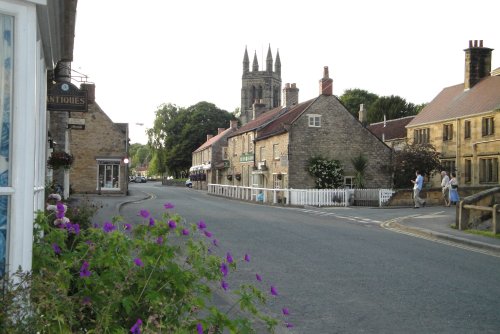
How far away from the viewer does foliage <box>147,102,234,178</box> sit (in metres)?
89.0

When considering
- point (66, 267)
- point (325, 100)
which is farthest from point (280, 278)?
point (325, 100)

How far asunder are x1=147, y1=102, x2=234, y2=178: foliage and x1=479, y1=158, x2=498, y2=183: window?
54.4m

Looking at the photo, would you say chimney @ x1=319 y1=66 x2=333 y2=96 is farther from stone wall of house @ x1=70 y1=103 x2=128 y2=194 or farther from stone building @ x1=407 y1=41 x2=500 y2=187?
stone wall of house @ x1=70 y1=103 x2=128 y2=194

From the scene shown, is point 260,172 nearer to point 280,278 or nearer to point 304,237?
point 304,237

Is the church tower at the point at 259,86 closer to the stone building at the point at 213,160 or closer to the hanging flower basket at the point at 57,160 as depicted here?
the stone building at the point at 213,160

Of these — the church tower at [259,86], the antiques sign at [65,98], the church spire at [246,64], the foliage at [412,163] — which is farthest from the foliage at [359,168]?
the church spire at [246,64]

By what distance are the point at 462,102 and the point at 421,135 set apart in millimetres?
5174

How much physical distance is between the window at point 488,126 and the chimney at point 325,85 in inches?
473

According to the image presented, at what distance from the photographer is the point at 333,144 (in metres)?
38.7

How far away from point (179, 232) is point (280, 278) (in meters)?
5.10

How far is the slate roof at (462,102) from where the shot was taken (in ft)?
133

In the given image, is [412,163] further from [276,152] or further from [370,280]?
[370,280]

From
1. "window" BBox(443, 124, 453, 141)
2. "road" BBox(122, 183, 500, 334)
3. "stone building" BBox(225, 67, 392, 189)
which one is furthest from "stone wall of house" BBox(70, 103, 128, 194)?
"road" BBox(122, 183, 500, 334)

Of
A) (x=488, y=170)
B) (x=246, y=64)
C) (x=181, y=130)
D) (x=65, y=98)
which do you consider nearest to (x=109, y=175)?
(x=488, y=170)
